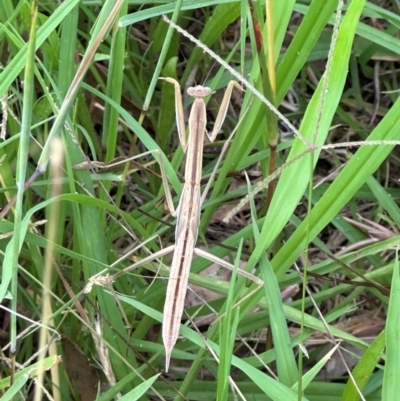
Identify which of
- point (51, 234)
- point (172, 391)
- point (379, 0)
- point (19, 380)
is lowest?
point (172, 391)

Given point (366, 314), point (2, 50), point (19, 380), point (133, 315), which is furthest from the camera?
point (366, 314)

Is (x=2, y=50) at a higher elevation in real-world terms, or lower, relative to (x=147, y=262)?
higher

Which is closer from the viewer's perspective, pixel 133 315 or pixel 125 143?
pixel 133 315

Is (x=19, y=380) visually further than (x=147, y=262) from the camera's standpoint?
No

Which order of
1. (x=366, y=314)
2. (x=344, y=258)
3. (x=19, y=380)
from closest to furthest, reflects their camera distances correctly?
(x=19, y=380), (x=344, y=258), (x=366, y=314)

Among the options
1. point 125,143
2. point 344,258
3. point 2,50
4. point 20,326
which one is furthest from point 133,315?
point 2,50

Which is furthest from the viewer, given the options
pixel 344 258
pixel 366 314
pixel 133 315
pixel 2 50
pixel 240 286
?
pixel 366 314

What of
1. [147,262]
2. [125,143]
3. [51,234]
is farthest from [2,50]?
[147,262]

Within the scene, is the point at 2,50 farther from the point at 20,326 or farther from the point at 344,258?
the point at 344,258

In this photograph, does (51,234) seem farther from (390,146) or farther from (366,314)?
(366,314)
